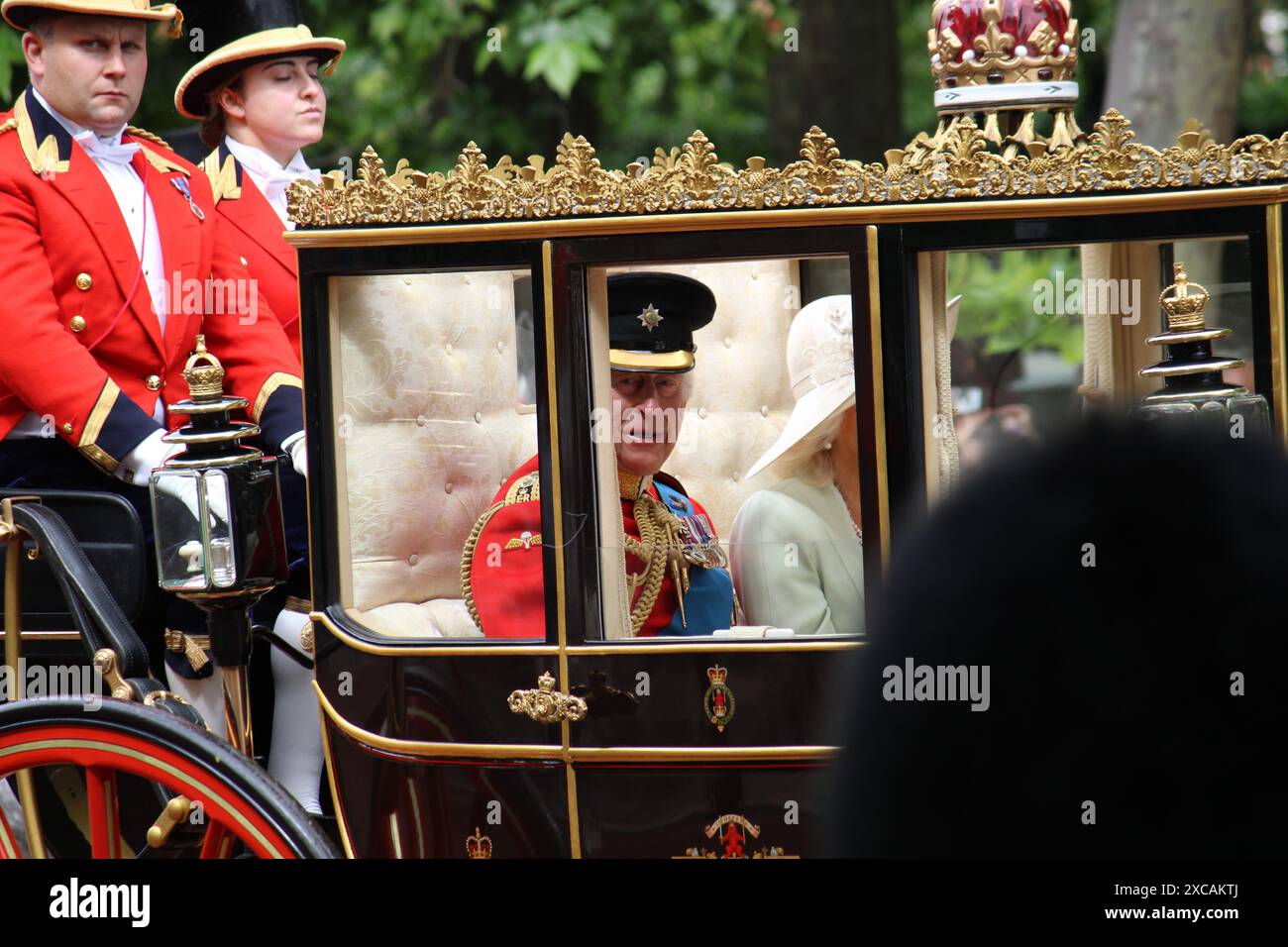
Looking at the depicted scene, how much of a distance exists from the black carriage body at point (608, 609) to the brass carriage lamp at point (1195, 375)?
0.06m

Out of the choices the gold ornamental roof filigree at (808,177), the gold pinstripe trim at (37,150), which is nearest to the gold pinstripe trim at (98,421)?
the gold pinstripe trim at (37,150)

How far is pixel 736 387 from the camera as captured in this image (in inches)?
150

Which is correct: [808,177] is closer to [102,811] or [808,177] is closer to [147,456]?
Answer: [147,456]

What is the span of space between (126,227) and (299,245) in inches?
25.4

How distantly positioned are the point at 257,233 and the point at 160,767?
4.47 ft

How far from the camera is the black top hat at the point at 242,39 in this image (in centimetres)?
362

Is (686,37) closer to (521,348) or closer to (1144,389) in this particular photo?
(521,348)

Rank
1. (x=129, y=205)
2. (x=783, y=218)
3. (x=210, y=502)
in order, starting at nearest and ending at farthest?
(x=783, y=218)
(x=210, y=502)
(x=129, y=205)

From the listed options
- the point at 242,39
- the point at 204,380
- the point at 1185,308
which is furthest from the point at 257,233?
the point at 1185,308

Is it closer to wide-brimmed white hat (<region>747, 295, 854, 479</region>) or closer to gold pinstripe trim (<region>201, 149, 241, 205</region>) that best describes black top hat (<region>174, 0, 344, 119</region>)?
gold pinstripe trim (<region>201, 149, 241, 205</region>)

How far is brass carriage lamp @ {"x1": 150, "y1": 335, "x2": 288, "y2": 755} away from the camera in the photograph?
293cm

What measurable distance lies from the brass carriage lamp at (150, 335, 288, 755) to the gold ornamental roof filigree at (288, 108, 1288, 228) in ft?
1.33

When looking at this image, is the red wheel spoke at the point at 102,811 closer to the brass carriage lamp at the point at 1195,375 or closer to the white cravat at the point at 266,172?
the white cravat at the point at 266,172

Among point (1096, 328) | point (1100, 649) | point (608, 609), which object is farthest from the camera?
point (1096, 328)
